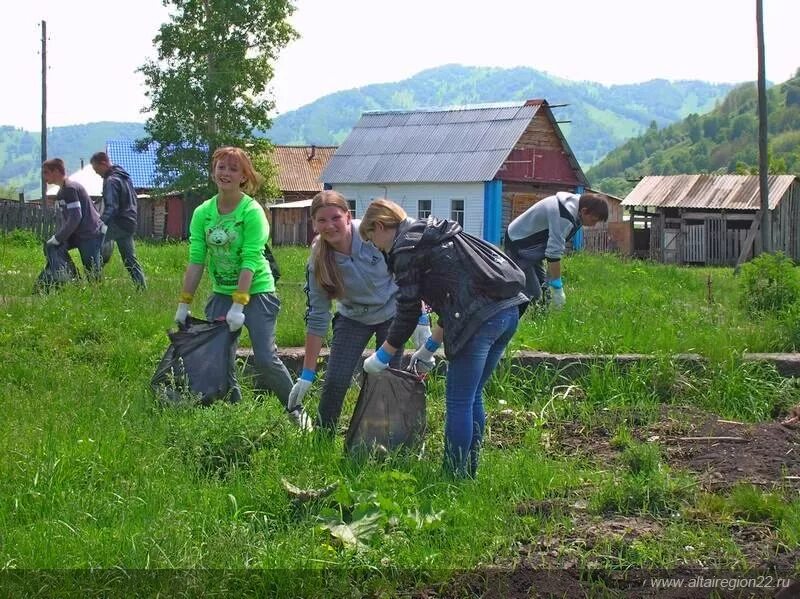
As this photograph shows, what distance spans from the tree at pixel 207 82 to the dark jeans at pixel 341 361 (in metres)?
31.0

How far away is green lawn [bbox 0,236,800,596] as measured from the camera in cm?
380

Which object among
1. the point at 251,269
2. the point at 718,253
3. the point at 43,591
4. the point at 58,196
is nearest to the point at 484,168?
the point at 718,253

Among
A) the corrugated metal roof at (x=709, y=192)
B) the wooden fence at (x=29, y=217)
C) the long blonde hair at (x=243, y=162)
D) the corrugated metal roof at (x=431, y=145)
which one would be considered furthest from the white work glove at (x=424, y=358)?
the corrugated metal roof at (x=431, y=145)

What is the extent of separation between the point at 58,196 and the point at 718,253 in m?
26.7

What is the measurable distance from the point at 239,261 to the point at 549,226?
3822mm

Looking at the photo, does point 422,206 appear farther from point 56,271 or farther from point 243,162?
point 243,162

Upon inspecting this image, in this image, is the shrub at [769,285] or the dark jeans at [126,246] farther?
the dark jeans at [126,246]

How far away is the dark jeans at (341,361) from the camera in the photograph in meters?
5.56

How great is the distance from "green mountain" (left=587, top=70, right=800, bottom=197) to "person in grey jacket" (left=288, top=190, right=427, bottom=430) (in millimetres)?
65321

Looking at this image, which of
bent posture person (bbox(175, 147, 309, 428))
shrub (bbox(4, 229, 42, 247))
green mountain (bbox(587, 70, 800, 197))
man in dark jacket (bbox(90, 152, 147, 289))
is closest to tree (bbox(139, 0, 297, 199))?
shrub (bbox(4, 229, 42, 247))

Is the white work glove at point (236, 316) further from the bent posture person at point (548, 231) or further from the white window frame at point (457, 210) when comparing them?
Answer: the white window frame at point (457, 210)

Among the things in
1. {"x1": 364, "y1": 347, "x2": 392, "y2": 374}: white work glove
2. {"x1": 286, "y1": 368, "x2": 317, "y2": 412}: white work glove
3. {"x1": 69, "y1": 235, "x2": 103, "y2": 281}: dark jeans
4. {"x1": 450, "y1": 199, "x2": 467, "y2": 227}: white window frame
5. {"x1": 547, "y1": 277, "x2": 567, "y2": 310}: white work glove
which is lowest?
{"x1": 286, "y1": 368, "x2": 317, "y2": 412}: white work glove

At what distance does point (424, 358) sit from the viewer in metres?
5.29

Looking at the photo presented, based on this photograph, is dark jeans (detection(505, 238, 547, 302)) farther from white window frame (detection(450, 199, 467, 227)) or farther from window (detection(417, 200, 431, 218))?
window (detection(417, 200, 431, 218))
